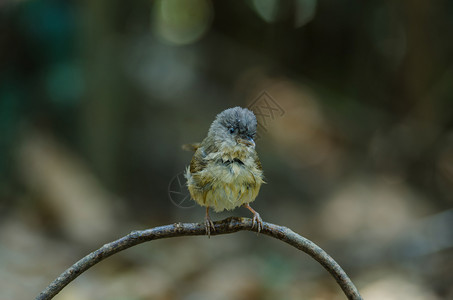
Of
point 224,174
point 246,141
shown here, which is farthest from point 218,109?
point 246,141

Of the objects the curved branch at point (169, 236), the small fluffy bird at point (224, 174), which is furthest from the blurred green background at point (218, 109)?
the curved branch at point (169, 236)

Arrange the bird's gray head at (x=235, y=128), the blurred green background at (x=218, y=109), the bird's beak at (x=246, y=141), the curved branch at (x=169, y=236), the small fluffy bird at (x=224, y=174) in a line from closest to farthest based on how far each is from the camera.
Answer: the curved branch at (x=169, y=236)
the bird's gray head at (x=235, y=128)
the bird's beak at (x=246, y=141)
the small fluffy bird at (x=224, y=174)
the blurred green background at (x=218, y=109)

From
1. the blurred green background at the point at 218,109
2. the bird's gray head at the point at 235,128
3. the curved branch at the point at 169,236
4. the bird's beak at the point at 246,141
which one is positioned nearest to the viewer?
the curved branch at the point at 169,236

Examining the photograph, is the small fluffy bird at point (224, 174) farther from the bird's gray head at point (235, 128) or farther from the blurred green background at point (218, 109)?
the blurred green background at point (218, 109)

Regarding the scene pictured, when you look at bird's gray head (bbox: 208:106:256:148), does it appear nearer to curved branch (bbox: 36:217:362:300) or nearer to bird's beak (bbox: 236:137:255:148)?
bird's beak (bbox: 236:137:255:148)

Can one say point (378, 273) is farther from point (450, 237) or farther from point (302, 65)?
point (302, 65)

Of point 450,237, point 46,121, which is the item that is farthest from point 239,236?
point 46,121

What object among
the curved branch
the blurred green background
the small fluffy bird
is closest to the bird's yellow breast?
the small fluffy bird
